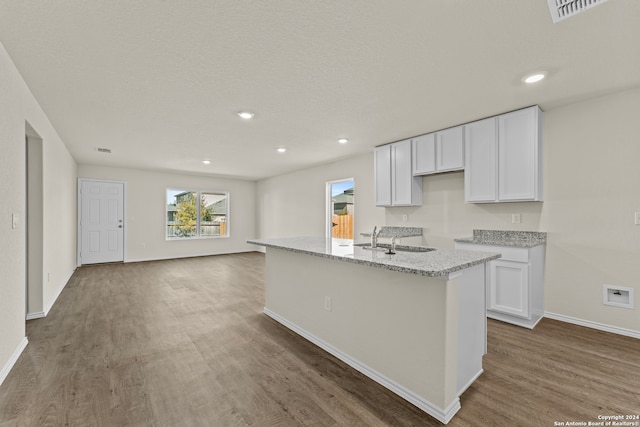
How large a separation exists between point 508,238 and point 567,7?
2.58 meters

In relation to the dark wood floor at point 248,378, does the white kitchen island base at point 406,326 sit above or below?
above

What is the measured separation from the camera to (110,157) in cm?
565

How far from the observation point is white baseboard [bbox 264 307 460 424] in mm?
1652

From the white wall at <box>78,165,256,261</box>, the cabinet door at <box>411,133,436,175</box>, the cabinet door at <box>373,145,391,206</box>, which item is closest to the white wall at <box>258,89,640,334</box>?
the cabinet door at <box>411,133,436,175</box>

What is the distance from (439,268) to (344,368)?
1188 millimetres

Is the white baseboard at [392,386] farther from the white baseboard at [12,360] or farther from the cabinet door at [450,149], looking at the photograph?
the cabinet door at [450,149]

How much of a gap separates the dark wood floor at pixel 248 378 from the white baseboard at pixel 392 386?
0.05m

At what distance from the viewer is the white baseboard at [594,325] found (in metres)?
2.75

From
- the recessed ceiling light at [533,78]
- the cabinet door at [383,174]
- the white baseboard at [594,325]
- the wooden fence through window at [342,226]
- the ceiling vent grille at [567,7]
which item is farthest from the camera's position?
the wooden fence through window at [342,226]

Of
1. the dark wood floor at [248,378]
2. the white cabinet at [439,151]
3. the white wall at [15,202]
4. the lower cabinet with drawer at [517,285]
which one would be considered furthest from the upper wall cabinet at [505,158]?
the white wall at [15,202]

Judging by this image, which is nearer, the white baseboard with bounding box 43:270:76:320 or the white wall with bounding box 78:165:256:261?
the white baseboard with bounding box 43:270:76:320

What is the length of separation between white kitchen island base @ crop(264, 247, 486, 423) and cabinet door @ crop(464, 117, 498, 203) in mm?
1802

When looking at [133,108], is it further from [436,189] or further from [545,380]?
[545,380]

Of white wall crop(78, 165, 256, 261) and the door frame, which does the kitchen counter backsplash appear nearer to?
white wall crop(78, 165, 256, 261)
